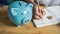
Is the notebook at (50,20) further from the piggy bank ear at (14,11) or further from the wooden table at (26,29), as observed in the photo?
the piggy bank ear at (14,11)

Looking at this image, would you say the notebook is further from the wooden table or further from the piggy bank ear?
the piggy bank ear

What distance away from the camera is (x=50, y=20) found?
598mm

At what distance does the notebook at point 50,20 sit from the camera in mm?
576

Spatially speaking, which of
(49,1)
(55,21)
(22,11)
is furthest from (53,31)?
(49,1)

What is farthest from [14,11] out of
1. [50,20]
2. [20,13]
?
[50,20]

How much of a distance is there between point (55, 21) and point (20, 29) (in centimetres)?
19

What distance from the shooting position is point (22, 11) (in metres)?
0.53

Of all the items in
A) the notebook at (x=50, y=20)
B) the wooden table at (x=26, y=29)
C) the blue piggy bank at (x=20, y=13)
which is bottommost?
the wooden table at (x=26, y=29)

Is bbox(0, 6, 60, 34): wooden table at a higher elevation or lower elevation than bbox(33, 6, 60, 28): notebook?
lower

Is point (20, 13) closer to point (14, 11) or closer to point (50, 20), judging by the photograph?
point (14, 11)

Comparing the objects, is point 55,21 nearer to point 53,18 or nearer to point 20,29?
point 53,18

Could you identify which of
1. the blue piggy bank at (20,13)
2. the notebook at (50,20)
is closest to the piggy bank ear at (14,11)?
the blue piggy bank at (20,13)

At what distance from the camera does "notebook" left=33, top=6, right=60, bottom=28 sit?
Answer: 576mm

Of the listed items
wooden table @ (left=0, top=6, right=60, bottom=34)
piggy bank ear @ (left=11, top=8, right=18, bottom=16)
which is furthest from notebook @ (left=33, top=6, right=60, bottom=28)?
piggy bank ear @ (left=11, top=8, right=18, bottom=16)
